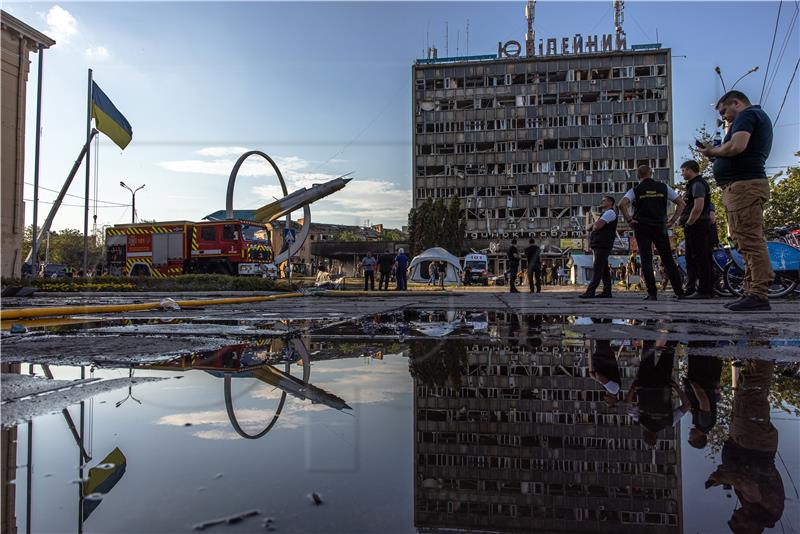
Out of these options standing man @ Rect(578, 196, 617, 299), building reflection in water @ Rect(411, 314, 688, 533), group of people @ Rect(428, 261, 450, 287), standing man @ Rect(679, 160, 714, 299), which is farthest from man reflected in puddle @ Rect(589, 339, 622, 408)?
group of people @ Rect(428, 261, 450, 287)

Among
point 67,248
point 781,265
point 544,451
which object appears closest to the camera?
point 544,451

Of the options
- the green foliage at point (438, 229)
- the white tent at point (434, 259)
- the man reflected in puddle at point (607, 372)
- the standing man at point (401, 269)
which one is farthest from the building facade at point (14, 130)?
the green foliage at point (438, 229)

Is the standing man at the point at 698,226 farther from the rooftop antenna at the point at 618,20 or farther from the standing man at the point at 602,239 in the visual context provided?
the rooftop antenna at the point at 618,20

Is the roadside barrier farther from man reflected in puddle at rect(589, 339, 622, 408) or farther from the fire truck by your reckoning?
the fire truck

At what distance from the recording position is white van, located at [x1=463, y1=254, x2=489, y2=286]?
3941 cm

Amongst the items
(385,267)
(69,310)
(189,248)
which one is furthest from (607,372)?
(189,248)

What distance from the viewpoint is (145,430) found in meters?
1.57

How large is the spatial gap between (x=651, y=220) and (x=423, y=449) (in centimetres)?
723

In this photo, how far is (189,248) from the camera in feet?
75.8

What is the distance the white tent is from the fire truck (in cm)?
1514

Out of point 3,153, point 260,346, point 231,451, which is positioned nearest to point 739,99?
point 260,346

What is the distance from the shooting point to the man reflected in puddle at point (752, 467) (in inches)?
39.8

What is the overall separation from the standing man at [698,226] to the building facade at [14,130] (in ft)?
85.6

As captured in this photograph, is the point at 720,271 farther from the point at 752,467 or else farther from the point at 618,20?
the point at 618,20
